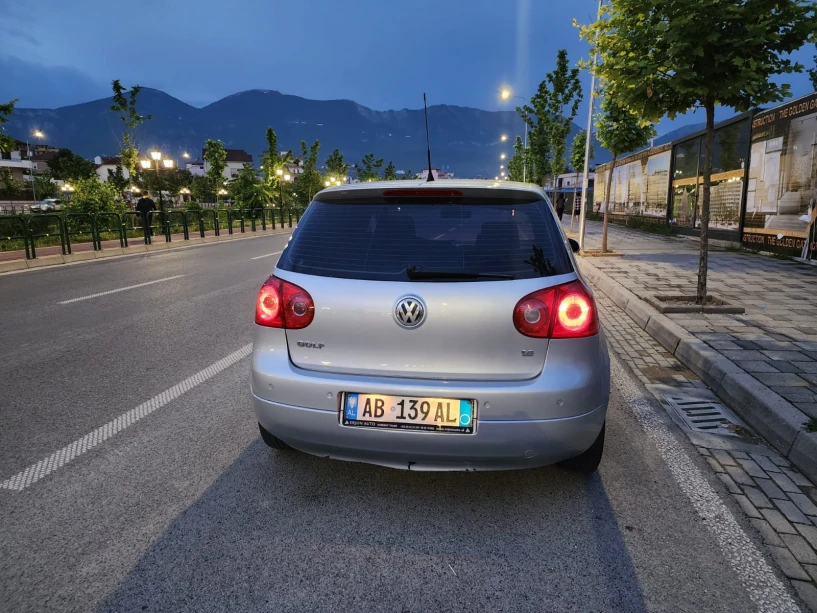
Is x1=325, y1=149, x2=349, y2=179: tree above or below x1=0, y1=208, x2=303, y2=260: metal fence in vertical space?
above

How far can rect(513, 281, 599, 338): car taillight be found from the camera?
274 cm

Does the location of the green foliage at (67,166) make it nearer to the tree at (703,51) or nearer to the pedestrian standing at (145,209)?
the pedestrian standing at (145,209)

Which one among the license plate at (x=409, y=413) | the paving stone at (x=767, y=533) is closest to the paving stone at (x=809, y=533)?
the paving stone at (x=767, y=533)

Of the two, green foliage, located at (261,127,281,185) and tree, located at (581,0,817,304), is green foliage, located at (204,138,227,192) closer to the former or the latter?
green foliage, located at (261,127,281,185)

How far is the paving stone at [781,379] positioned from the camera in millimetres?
4668

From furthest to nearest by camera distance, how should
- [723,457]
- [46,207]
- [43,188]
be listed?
[43,188] → [46,207] → [723,457]

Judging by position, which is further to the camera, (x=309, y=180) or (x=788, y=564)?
(x=309, y=180)

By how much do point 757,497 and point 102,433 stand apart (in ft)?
13.3

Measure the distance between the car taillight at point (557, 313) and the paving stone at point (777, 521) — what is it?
1.30 m

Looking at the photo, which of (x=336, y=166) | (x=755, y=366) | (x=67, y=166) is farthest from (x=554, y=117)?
(x=67, y=166)

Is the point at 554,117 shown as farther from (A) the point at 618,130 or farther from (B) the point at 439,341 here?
(B) the point at 439,341

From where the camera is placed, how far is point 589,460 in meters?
3.21

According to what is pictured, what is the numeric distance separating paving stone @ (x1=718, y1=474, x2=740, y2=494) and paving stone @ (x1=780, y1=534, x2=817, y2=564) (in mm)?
436

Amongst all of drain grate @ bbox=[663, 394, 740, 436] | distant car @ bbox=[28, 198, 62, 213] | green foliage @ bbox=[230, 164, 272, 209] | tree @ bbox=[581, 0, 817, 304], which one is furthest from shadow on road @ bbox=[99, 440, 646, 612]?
green foliage @ bbox=[230, 164, 272, 209]
